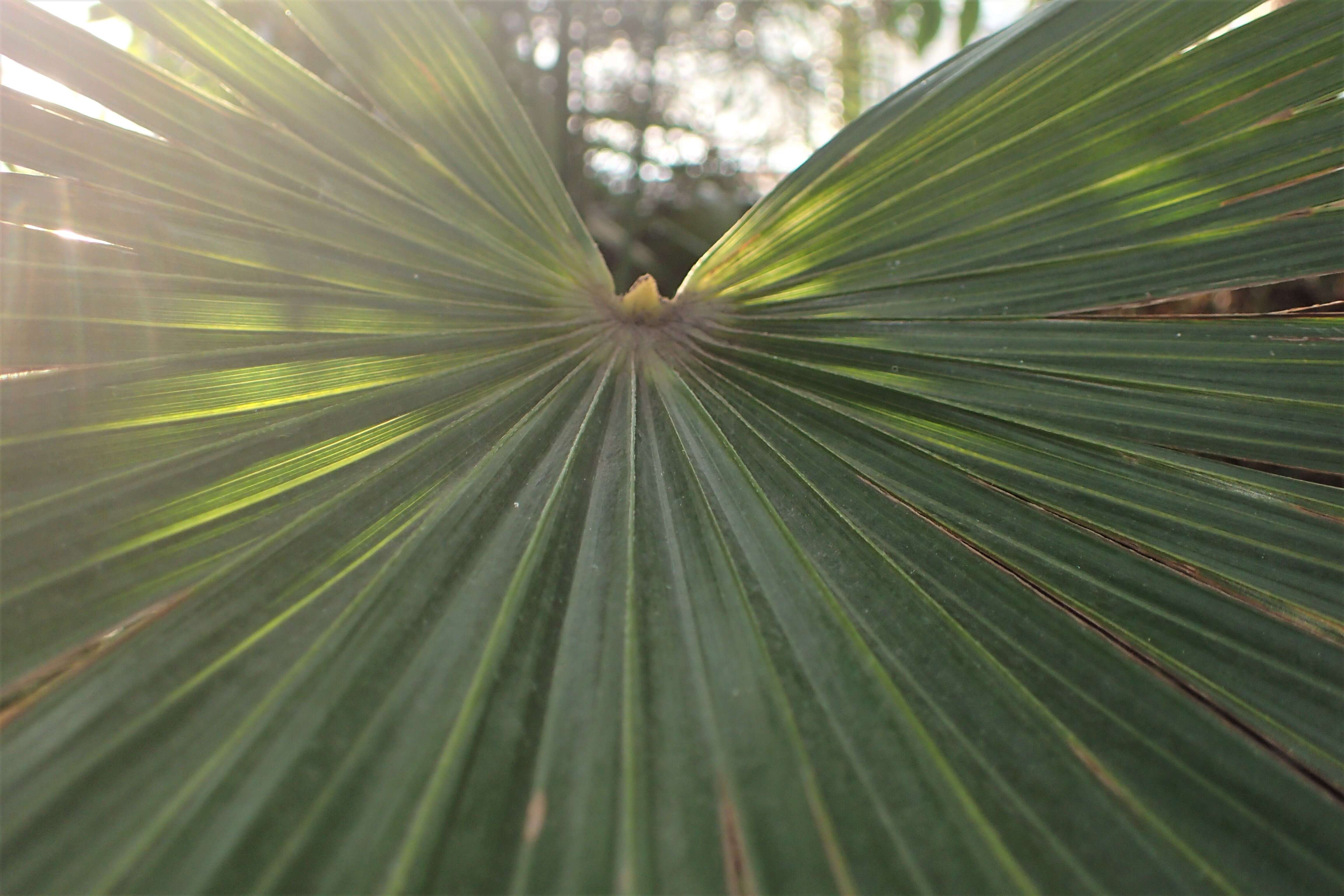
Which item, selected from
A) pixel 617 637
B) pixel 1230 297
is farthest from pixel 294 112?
pixel 1230 297

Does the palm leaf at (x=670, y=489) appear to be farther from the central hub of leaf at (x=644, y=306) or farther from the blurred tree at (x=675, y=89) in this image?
the blurred tree at (x=675, y=89)

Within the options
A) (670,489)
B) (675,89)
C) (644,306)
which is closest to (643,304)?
(644,306)

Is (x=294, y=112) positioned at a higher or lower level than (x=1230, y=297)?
higher

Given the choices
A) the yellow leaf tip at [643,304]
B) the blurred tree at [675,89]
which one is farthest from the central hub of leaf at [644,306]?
the blurred tree at [675,89]

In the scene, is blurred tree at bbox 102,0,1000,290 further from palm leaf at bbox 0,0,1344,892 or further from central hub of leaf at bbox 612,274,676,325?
palm leaf at bbox 0,0,1344,892

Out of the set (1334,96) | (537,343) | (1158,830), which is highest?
(1334,96)

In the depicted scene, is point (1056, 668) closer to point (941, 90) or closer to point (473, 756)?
point (473, 756)

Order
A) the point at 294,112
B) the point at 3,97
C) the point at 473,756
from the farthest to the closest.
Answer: the point at 294,112 < the point at 3,97 < the point at 473,756

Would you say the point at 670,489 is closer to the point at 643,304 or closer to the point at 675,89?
the point at 643,304

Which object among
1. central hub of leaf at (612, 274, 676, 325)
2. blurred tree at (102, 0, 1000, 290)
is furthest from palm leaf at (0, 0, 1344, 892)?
blurred tree at (102, 0, 1000, 290)
